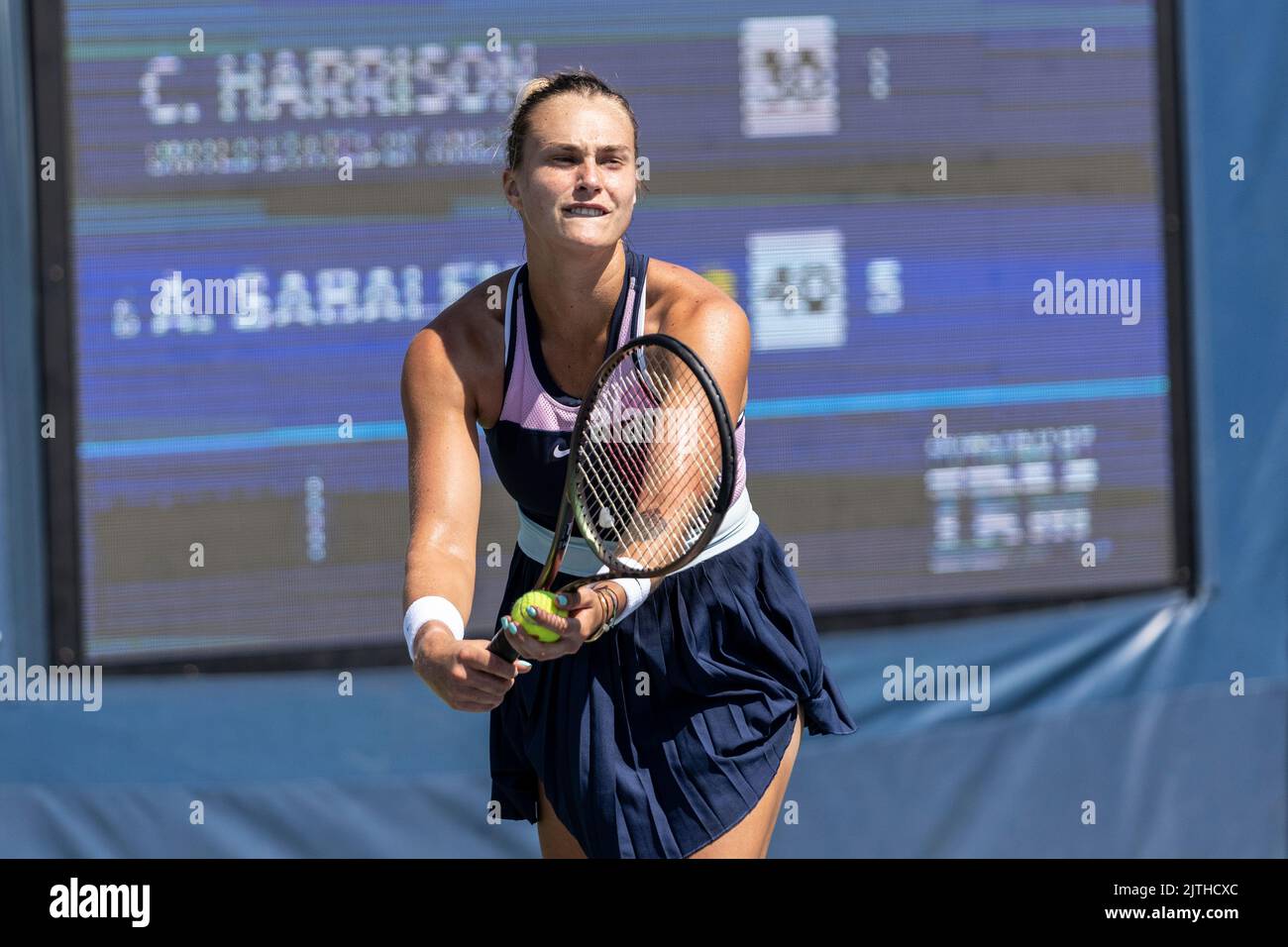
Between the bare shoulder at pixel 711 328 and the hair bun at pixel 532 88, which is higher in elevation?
the hair bun at pixel 532 88

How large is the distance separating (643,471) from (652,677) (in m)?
0.31

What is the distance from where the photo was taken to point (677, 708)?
7.52 ft

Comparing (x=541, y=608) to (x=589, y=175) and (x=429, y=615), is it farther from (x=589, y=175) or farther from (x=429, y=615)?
(x=589, y=175)

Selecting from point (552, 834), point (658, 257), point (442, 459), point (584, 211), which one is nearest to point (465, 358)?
point (442, 459)

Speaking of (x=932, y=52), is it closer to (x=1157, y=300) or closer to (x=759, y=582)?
(x=1157, y=300)

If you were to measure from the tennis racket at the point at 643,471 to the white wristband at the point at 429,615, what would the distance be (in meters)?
0.12

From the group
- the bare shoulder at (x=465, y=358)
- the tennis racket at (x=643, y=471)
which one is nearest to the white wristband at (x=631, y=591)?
the tennis racket at (x=643, y=471)

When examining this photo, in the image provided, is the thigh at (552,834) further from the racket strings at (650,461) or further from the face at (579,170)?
the face at (579,170)

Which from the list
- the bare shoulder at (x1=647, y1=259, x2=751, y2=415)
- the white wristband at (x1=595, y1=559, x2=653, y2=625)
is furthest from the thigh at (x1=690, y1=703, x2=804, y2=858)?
the bare shoulder at (x1=647, y1=259, x2=751, y2=415)

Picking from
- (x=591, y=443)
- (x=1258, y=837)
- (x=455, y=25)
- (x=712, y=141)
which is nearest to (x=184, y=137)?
(x=455, y=25)

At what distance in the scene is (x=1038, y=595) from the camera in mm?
3955

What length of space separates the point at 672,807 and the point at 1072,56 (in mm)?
2416

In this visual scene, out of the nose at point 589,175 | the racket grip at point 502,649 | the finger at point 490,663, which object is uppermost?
the nose at point 589,175

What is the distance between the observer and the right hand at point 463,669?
198cm
